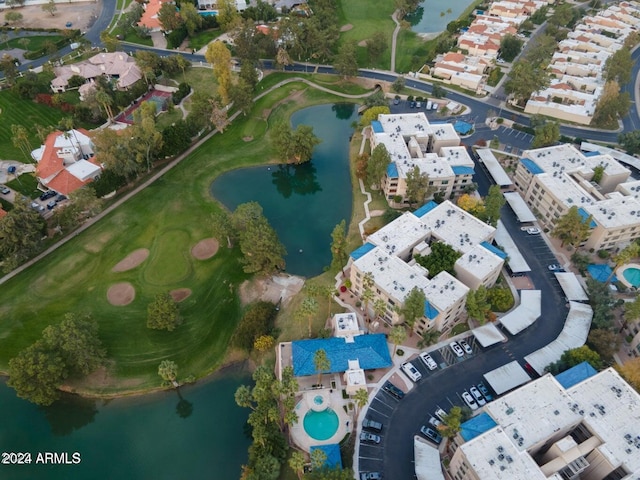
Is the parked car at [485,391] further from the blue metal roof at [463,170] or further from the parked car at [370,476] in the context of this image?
the blue metal roof at [463,170]

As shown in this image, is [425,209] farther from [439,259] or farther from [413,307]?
[413,307]

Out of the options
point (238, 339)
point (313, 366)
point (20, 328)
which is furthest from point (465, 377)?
point (20, 328)

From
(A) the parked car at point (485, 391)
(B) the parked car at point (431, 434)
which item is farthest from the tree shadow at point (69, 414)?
(A) the parked car at point (485, 391)

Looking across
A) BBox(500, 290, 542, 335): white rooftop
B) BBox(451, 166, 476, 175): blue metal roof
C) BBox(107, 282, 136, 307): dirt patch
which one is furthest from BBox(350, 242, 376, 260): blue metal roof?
BBox(107, 282, 136, 307): dirt patch

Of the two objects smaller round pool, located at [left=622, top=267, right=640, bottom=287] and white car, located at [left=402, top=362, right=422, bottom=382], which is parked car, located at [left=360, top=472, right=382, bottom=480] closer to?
white car, located at [left=402, top=362, right=422, bottom=382]

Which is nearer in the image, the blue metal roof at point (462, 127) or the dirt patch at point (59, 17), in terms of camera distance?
the blue metal roof at point (462, 127)

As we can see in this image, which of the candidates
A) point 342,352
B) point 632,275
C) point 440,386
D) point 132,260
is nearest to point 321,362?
point 342,352
